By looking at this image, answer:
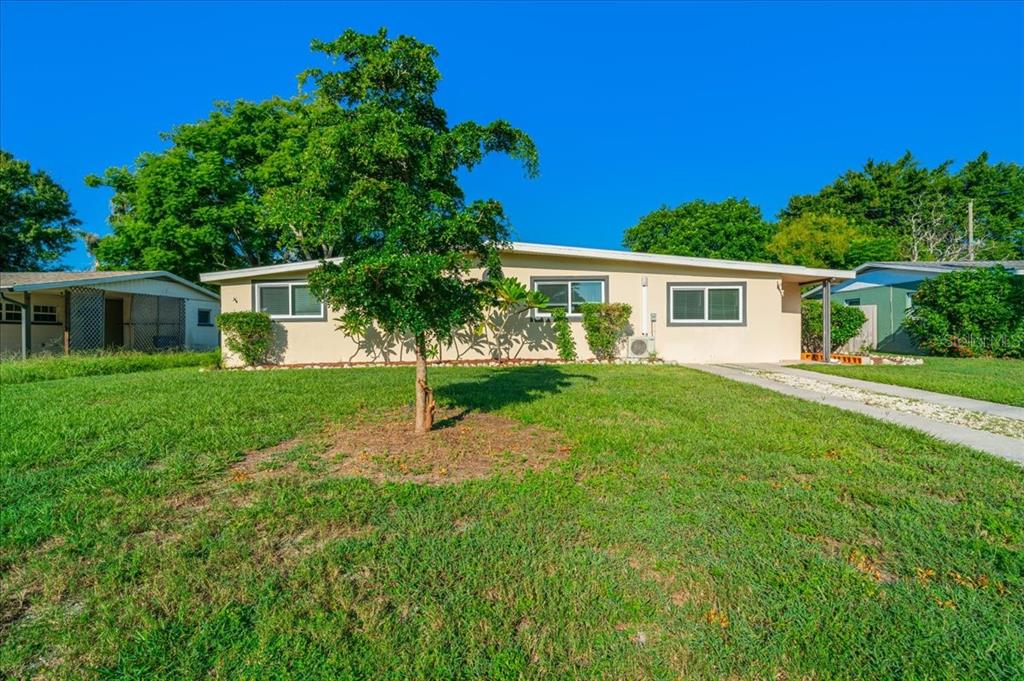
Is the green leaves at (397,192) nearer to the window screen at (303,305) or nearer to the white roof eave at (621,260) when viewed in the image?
the white roof eave at (621,260)

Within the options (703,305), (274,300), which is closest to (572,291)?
(703,305)

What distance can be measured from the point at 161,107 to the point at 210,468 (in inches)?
916

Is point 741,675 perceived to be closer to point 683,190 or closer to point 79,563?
point 79,563

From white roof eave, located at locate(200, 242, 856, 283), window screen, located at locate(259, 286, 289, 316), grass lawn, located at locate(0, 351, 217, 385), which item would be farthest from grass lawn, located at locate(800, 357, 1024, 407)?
grass lawn, located at locate(0, 351, 217, 385)

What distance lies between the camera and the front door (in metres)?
16.7

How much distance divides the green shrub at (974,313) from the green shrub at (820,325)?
1610mm

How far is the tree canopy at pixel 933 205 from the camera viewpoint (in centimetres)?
2814

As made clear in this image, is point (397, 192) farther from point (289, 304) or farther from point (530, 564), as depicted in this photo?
point (289, 304)

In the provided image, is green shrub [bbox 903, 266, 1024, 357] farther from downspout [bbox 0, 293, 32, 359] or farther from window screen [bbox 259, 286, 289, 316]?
downspout [bbox 0, 293, 32, 359]

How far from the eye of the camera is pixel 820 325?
1339 centimetres

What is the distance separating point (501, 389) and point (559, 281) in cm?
508

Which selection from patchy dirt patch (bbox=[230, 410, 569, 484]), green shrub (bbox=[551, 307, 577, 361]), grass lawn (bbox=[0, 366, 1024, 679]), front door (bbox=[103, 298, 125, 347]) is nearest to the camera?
grass lawn (bbox=[0, 366, 1024, 679])

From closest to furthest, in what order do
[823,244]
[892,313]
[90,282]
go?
1. [90,282]
2. [892,313]
3. [823,244]

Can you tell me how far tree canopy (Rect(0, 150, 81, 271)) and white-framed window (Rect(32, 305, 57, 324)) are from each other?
12065mm
